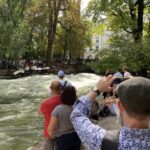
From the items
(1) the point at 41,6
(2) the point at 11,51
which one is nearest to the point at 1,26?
(2) the point at 11,51

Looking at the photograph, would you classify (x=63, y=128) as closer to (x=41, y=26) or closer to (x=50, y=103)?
(x=50, y=103)

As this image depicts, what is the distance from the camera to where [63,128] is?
6266 millimetres

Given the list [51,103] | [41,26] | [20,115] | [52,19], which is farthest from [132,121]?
[41,26]

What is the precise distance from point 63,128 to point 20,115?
14.3 m

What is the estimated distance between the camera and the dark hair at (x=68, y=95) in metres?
5.99

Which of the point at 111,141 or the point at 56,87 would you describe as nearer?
the point at 111,141

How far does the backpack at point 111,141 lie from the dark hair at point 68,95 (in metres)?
3.12

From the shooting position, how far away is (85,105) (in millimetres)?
3432

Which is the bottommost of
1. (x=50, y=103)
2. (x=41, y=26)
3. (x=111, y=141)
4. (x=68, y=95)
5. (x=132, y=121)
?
(x=50, y=103)

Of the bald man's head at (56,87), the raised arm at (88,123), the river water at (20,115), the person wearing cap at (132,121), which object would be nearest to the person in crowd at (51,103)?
the bald man's head at (56,87)

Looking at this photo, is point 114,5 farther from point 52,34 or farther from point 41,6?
point 52,34

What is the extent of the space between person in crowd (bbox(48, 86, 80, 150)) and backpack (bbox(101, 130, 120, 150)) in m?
3.32

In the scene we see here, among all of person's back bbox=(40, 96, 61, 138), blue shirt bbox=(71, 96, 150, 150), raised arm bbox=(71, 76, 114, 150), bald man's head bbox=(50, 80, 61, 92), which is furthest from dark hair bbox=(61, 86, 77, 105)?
blue shirt bbox=(71, 96, 150, 150)

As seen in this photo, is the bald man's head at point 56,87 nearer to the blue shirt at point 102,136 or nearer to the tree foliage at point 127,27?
the blue shirt at point 102,136
